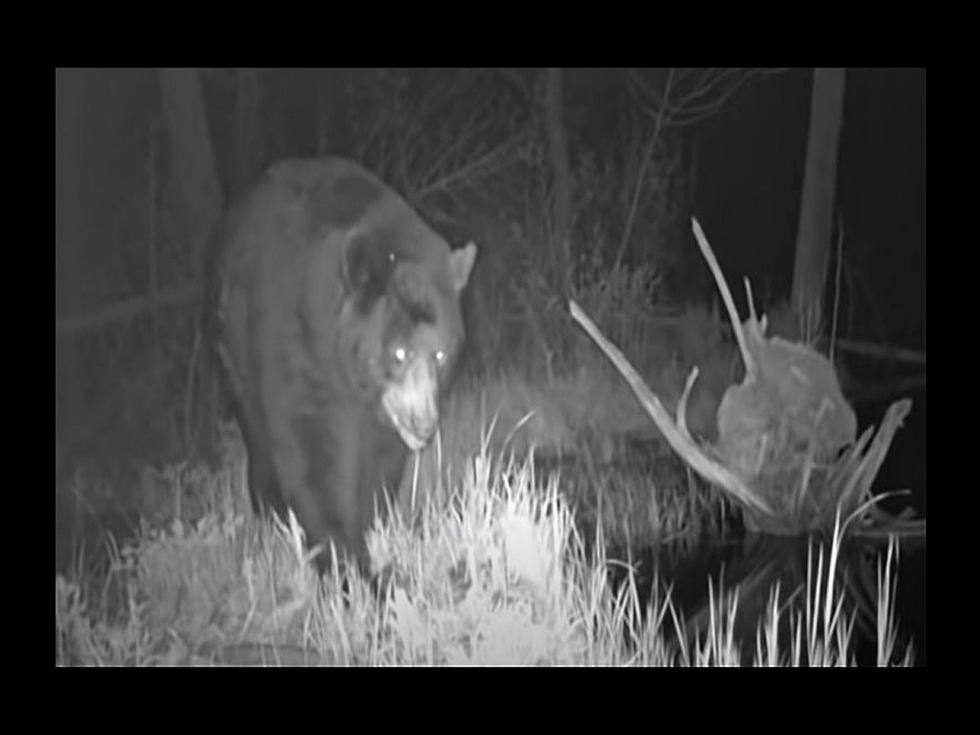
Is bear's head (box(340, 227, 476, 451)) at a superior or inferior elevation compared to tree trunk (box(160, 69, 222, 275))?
inferior

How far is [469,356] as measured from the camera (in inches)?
139

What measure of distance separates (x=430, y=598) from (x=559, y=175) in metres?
1.02

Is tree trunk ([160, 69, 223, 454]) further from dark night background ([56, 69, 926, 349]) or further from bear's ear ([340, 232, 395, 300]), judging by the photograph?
bear's ear ([340, 232, 395, 300])

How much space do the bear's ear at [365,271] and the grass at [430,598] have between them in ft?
1.43

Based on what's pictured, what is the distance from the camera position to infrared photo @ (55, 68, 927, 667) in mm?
3527

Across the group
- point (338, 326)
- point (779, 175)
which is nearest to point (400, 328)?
point (338, 326)

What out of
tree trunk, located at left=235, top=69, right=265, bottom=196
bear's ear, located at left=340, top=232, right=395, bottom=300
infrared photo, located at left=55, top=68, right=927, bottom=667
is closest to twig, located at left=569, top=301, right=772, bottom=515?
infrared photo, located at left=55, top=68, right=927, bottom=667

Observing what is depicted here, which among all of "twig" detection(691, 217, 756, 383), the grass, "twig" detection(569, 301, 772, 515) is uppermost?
"twig" detection(691, 217, 756, 383)

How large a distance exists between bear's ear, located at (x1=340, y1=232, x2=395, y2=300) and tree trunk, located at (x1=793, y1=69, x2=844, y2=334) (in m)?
0.95

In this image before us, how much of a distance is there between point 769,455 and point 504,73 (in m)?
1.09

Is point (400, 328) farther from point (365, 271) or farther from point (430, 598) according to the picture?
point (430, 598)

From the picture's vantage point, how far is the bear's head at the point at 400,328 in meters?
3.52

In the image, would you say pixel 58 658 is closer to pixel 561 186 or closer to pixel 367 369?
pixel 367 369

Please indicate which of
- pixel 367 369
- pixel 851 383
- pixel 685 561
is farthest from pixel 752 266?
pixel 367 369
